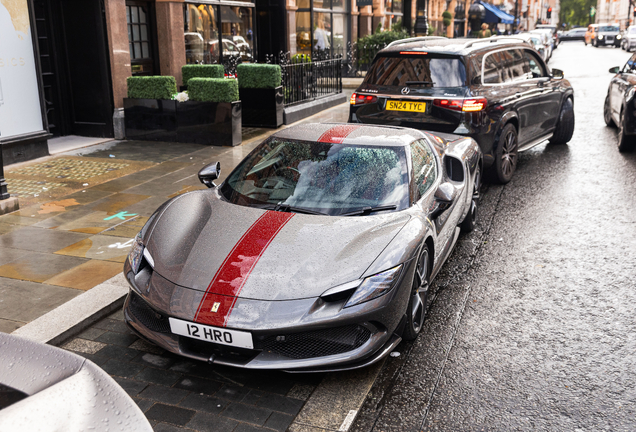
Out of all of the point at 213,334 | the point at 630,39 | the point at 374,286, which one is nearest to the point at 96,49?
the point at 213,334

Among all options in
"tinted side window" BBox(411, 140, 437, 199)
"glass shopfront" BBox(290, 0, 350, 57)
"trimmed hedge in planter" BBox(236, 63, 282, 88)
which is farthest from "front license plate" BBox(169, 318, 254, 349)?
"glass shopfront" BBox(290, 0, 350, 57)

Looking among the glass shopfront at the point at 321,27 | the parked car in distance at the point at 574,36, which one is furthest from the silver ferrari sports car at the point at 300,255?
the parked car in distance at the point at 574,36

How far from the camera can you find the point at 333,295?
358cm

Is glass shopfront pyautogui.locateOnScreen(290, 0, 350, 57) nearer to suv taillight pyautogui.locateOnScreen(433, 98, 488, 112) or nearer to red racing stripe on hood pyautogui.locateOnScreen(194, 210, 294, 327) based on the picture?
suv taillight pyautogui.locateOnScreen(433, 98, 488, 112)

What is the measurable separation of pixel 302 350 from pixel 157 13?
1117 centimetres

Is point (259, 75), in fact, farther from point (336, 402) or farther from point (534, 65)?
point (336, 402)

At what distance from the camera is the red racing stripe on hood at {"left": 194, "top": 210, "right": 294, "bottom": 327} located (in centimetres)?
353

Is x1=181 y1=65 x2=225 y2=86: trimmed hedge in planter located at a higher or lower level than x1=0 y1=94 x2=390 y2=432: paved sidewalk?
higher

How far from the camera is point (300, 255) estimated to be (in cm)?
383

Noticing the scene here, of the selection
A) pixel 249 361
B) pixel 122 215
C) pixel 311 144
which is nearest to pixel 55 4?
pixel 122 215

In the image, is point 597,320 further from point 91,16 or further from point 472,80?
point 91,16

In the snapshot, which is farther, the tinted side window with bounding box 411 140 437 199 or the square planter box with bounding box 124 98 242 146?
the square planter box with bounding box 124 98 242 146

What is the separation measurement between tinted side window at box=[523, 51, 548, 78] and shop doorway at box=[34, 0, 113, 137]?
7305 mm

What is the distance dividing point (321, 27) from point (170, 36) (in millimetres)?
9363
